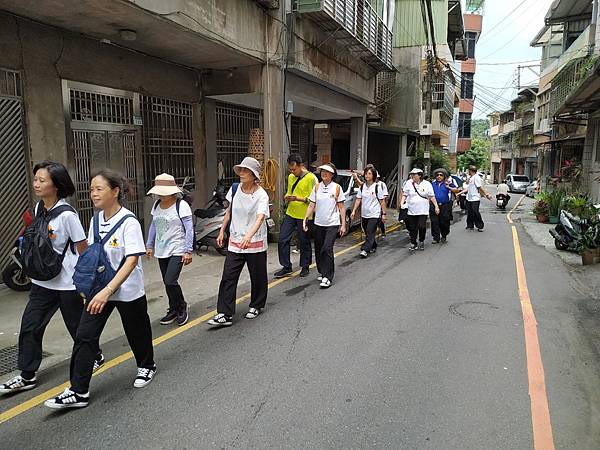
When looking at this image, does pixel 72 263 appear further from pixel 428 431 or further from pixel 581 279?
pixel 581 279

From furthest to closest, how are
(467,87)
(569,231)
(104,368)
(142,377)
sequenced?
(467,87) < (569,231) < (104,368) < (142,377)

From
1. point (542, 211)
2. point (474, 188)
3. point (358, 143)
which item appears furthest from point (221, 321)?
point (542, 211)

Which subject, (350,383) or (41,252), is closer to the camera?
(41,252)

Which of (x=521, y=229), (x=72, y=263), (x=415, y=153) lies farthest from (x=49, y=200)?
(x=415, y=153)

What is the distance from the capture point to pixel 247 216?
5.05 m

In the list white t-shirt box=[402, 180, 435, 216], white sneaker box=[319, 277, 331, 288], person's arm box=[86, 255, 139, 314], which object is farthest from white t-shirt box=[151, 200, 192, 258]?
white t-shirt box=[402, 180, 435, 216]

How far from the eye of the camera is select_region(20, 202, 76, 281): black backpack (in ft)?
11.1

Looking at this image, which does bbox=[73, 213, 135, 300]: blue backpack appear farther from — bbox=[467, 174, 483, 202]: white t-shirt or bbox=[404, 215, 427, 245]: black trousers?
bbox=[467, 174, 483, 202]: white t-shirt

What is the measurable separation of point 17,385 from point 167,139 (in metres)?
7.17

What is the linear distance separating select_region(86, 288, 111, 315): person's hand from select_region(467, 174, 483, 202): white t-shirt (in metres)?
11.9

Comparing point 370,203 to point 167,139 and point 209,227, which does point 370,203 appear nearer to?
point 209,227

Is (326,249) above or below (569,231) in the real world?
above

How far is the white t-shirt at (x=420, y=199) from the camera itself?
991cm

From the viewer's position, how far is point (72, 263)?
3.61 m
